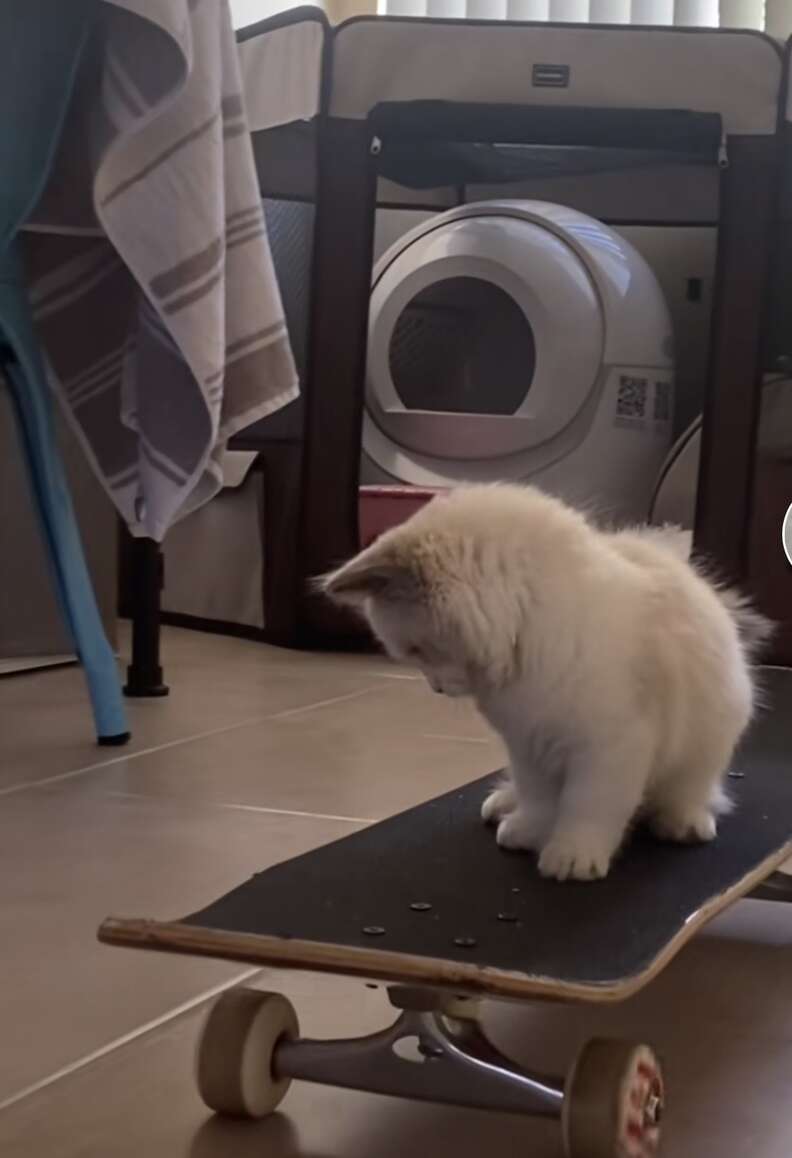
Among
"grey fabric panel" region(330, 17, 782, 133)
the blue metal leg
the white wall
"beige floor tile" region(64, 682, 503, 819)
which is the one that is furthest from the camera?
the white wall

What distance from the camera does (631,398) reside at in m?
3.44

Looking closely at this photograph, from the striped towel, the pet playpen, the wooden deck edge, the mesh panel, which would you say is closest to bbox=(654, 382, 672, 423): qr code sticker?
the pet playpen

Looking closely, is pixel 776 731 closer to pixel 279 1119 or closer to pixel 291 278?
pixel 279 1119

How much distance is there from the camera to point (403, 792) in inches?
75.3

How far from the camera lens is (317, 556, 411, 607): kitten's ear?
1.11 m

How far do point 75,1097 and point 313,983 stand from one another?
10.6 inches

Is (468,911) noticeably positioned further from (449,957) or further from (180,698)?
(180,698)

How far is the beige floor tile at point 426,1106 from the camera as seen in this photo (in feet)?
3.23

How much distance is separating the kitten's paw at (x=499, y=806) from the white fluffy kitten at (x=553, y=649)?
8 centimetres

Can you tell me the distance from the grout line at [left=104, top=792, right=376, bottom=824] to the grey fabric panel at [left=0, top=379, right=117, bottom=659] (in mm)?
991

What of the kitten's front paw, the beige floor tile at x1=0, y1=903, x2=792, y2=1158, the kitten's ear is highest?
the kitten's ear

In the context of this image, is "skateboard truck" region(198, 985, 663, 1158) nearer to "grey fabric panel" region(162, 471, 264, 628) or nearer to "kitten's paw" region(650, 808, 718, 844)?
"kitten's paw" region(650, 808, 718, 844)

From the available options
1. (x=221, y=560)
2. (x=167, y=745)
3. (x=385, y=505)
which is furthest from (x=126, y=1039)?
(x=221, y=560)

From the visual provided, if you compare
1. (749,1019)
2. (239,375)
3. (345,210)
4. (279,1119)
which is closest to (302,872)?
(279,1119)
